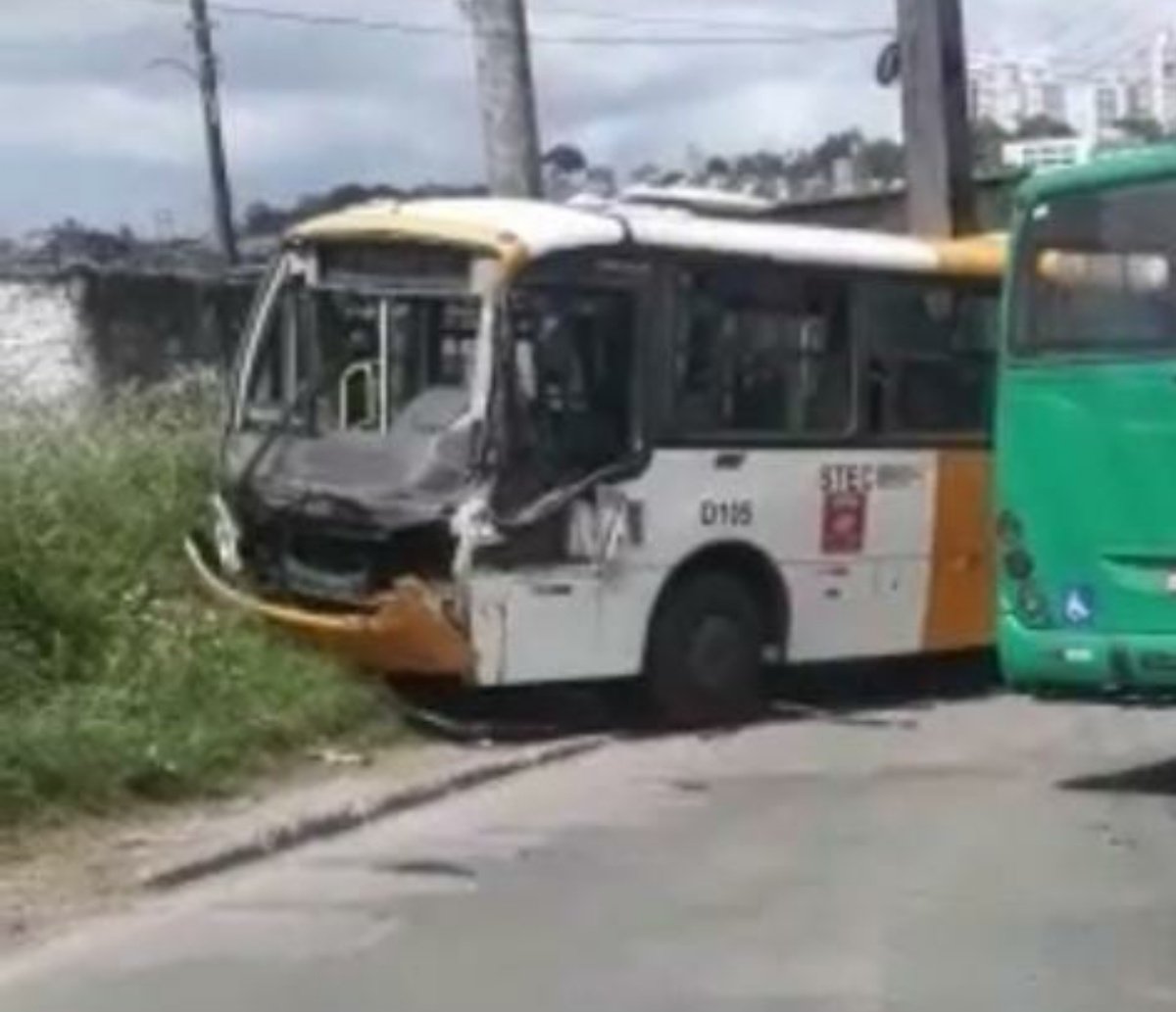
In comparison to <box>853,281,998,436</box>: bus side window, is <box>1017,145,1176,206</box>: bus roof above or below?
above

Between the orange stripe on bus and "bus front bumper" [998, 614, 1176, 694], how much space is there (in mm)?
3394

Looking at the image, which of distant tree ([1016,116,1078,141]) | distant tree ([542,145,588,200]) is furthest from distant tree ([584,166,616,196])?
distant tree ([1016,116,1078,141])

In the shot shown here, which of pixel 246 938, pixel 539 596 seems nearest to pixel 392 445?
pixel 539 596

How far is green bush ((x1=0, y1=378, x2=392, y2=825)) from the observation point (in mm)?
12055

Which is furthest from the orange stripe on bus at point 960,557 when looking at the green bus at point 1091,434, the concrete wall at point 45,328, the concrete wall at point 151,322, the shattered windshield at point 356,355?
the concrete wall at point 45,328

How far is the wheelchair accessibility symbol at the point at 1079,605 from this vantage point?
13164 millimetres

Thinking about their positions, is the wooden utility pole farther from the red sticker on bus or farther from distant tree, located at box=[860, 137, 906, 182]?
the red sticker on bus

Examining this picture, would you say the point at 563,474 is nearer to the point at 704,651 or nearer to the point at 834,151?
the point at 704,651

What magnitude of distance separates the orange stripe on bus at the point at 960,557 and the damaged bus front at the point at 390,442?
8.96ft

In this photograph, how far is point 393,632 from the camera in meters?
14.4

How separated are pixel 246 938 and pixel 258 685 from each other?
3.95 metres

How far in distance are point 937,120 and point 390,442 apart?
8548 millimetres

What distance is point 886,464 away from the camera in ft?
54.4

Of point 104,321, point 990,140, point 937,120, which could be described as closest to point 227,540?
point 937,120
